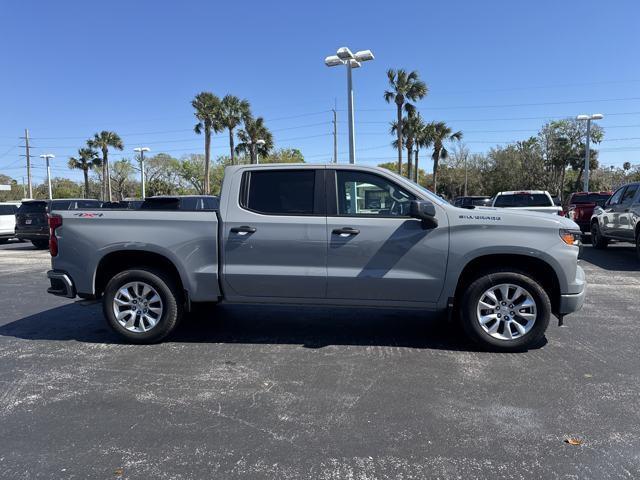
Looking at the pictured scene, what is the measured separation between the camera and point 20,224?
16.6 metres

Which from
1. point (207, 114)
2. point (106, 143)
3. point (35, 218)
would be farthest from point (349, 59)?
point (106, 143)

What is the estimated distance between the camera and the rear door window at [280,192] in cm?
511

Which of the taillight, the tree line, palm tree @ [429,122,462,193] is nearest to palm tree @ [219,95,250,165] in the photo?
the tree line

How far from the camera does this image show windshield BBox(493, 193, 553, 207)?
1441 centimetres

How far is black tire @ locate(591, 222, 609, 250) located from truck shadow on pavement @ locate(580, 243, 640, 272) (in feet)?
0.50

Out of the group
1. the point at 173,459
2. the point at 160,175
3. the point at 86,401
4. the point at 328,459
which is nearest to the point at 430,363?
the point at 328,459

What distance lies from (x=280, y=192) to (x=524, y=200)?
11.6 m

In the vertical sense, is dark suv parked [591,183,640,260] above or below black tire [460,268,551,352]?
above

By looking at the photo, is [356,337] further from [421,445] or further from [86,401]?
[86,401]

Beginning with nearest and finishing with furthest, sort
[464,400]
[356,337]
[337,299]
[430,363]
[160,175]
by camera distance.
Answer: [464,400], [430,363], [337,299], [356,337], [160,175]

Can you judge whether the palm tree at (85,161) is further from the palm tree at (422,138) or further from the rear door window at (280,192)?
the rear door window at (280,192)

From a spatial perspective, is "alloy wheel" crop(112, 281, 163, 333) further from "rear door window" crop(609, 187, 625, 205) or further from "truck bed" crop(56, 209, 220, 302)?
"rear door window" crop(609, 187, 625, 205)

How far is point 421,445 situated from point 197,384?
2022 millimetres

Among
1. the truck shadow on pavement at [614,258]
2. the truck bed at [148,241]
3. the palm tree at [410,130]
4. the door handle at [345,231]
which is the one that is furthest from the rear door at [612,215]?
the palm tree at [410,130]
